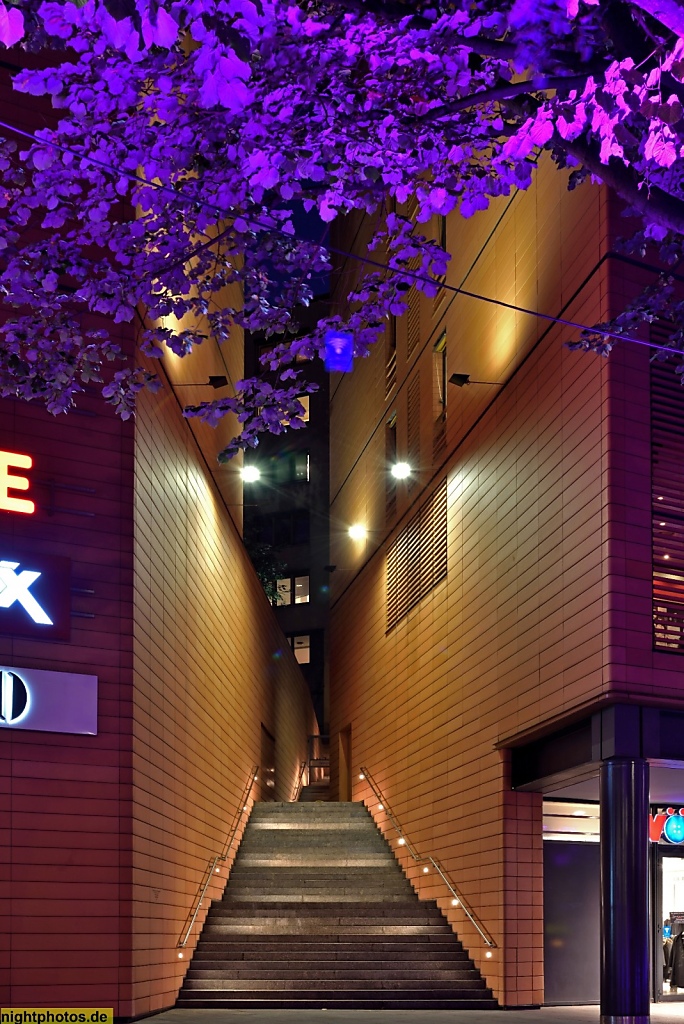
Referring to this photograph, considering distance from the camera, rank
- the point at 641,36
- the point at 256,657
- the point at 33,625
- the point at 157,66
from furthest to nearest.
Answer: the point at 256,657 → the point at 33,625 → the point at 157,66 → the point at 641,36

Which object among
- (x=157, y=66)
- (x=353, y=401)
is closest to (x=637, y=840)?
(x=157, y=66)

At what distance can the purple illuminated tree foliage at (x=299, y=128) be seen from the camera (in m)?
6.01

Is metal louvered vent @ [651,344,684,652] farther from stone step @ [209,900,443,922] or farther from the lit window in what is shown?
the lit window

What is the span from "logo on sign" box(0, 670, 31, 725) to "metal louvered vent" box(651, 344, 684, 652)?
587 cm

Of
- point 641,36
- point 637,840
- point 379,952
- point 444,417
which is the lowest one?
point 379,952

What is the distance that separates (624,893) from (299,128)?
776 cm

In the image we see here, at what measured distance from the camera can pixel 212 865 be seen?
17.5 meters

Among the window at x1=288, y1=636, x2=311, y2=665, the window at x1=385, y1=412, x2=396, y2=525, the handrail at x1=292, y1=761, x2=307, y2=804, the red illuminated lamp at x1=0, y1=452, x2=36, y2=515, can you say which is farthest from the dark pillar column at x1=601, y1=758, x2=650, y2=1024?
the window at x1=288, y1=636, x2=311, y2=665

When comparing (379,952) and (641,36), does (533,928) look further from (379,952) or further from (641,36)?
(641,36)

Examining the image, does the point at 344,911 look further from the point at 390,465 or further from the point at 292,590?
the point at 292,590

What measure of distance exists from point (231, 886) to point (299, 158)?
1407cm

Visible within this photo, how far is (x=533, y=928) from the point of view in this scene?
1453 cm

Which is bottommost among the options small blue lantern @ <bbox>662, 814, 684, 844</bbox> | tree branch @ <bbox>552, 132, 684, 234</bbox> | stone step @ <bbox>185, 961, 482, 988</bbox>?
stone step @ <bbox>185, 961, 482, 988</bbox>

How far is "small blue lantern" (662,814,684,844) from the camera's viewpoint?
16.5 meters
